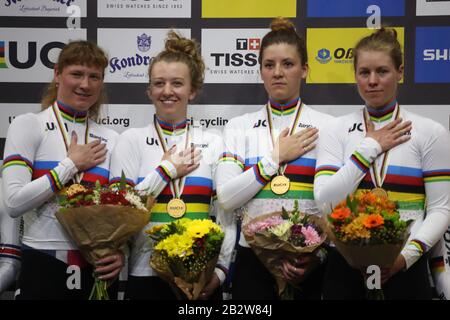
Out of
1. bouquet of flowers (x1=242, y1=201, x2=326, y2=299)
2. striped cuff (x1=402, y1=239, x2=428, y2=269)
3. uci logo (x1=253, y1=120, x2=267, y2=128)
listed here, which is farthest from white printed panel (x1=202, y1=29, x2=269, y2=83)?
striped cuff (x1=402, y1=239, x2=428, y2=269)

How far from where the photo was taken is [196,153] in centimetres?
317

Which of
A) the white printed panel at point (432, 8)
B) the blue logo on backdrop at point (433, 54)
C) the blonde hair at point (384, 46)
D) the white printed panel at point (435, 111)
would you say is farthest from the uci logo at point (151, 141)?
the white printed panel at point (432, 8)

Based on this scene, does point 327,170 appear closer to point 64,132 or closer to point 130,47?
point 64,132

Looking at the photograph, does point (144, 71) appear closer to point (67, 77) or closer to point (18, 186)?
point (67, 77)

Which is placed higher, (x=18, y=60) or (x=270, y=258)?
(x=18, y=60)

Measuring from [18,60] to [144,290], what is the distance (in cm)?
163

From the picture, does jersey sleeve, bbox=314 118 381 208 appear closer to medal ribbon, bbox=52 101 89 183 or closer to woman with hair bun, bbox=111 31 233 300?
woman with hair bun, bbox=111 31 233 300

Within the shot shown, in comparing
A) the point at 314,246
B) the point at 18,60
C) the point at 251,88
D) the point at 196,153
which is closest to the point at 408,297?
the point at 314,246

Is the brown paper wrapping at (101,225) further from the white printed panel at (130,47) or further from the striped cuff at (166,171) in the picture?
the white printed panel at (130,47)

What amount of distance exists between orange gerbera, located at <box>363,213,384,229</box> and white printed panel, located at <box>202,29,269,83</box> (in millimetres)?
1414

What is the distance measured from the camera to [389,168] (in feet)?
9.46

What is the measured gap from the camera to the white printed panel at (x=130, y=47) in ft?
12.0

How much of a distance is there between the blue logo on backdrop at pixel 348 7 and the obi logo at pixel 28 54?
152cm

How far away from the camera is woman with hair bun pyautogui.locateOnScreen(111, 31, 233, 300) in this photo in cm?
304
